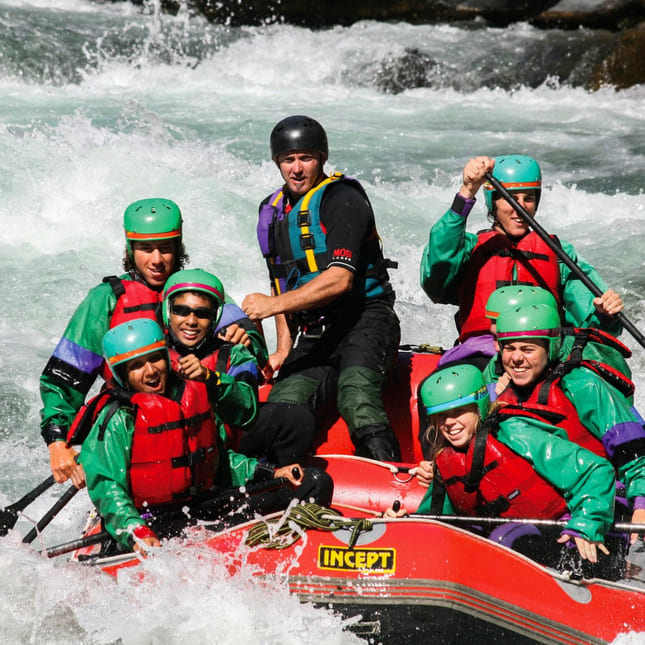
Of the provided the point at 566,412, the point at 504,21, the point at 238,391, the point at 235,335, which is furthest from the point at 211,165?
the point at 504,21

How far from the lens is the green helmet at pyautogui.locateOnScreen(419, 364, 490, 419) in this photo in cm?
369

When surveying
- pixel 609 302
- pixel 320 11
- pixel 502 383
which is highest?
pixel 320 11

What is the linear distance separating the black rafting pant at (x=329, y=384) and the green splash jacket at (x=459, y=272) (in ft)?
0.90

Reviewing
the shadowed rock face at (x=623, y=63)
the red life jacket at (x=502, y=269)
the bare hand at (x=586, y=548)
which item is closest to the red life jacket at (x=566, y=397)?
the bare hand at (x=586, y=548)

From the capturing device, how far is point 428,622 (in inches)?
135

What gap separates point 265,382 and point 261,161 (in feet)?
21.7

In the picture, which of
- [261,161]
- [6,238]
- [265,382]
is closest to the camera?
[265,382]

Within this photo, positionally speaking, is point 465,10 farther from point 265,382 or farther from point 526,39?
point 265,382

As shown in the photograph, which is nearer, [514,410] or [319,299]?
[514,410]

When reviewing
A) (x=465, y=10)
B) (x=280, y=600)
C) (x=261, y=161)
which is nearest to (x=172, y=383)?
(x=280, y=600)

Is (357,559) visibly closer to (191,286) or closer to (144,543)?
(144,543)

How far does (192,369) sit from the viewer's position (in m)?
3.79

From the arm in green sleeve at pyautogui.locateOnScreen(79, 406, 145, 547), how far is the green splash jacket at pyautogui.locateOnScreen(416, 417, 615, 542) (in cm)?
137

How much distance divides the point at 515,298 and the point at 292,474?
1.17 meters
